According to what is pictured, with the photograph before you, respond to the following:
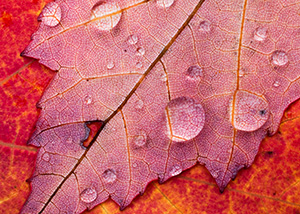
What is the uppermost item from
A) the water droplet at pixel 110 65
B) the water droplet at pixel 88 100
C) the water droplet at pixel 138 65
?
the water droplet at pixel 110 65

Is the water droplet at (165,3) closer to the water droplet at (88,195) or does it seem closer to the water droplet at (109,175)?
the water droplet at (109,175)

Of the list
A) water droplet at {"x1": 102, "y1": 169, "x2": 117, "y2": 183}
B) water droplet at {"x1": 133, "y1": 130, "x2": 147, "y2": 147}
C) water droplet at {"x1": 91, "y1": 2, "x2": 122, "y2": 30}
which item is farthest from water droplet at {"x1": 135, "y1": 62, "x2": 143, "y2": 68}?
water droplet at {"x1": 102, "y1": 169, "x2": 117, "y2": 183}

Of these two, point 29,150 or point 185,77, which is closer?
point 185,77

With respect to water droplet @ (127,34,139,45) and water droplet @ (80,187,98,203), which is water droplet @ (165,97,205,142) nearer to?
water droplet @ (127,34,139,45)

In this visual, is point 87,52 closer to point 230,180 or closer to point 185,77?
point 185,77

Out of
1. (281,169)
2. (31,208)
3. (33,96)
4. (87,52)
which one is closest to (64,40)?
(87,52)

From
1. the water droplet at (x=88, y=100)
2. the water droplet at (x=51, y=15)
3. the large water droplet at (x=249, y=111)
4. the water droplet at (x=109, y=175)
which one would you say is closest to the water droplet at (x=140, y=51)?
the water droplet at (x=88, y=100)
